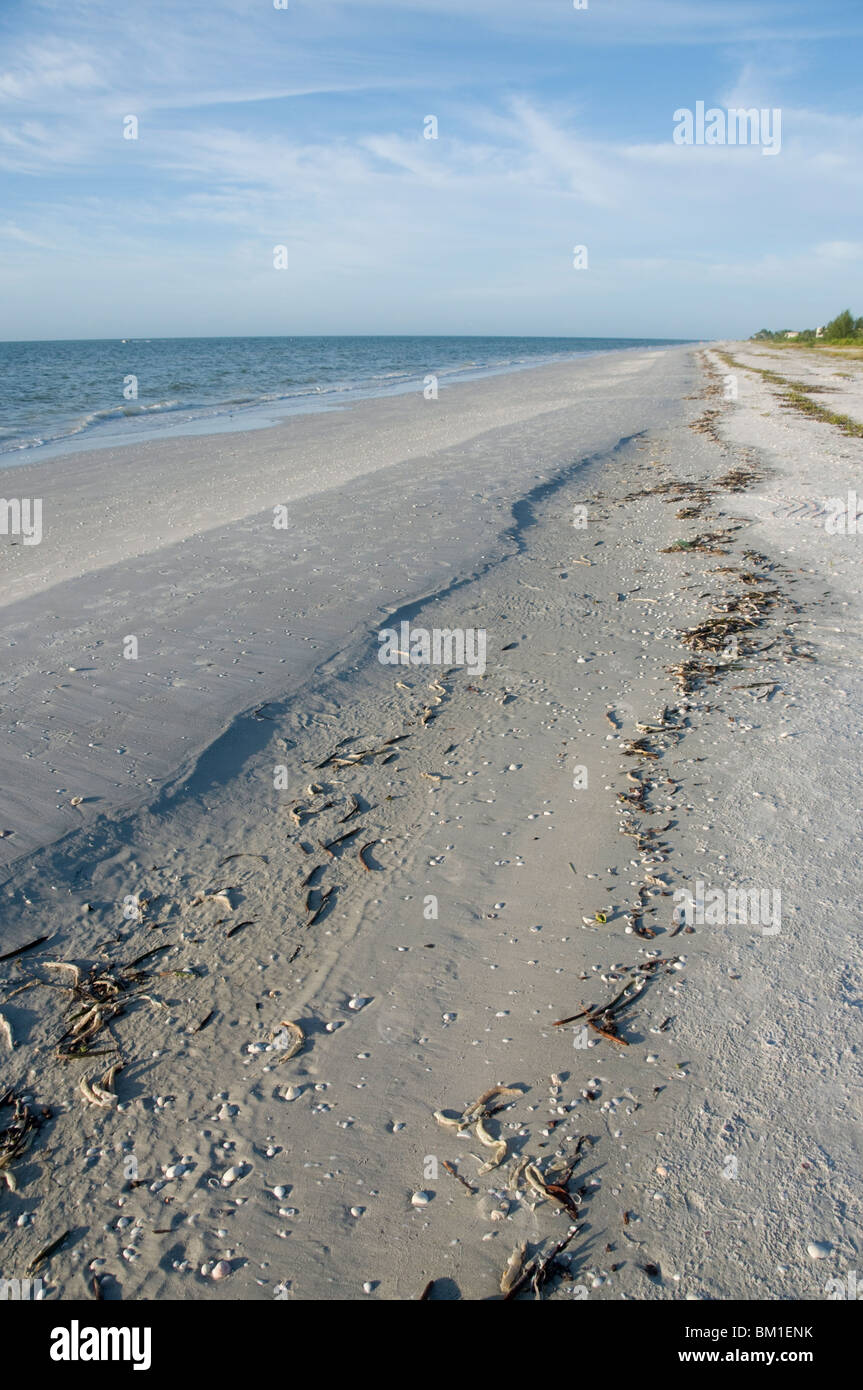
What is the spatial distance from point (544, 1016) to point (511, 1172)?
717mm

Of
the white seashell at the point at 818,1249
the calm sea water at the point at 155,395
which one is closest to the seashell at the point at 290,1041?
the white seashell at the point at 818,1249

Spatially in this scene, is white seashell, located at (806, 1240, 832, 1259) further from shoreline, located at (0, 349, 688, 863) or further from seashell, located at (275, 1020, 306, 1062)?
shoreline, located at (0, 349, 688, 863)

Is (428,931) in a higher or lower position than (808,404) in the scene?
lower

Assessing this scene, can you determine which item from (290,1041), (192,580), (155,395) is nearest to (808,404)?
(192,580)

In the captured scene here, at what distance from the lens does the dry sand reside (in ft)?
8.68

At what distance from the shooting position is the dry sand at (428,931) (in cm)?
264

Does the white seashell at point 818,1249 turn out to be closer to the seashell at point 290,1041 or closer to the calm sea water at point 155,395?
the seashell at point 290,1041

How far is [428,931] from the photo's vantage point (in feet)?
13.0

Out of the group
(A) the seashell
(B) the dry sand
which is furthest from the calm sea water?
(A) the seashell

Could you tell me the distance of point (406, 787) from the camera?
517cm

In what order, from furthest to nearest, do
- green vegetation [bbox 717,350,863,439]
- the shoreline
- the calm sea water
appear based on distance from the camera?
the calm sea water → green vegetation [bbox 717,350,863,439] → the shoreline

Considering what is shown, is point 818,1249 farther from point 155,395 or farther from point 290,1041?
point 155,395
